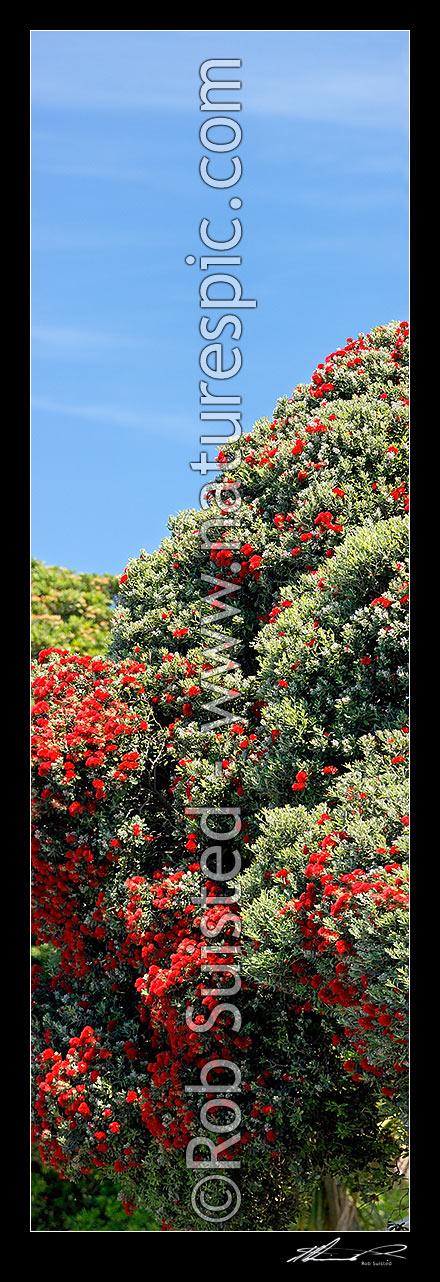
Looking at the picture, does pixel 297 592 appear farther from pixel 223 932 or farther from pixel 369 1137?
pixel 369 1137

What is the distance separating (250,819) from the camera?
8500mm

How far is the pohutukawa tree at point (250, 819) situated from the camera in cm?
728

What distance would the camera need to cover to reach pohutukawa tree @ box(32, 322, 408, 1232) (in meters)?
7.28
